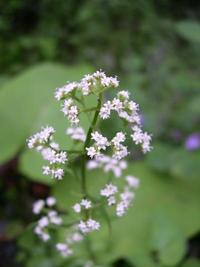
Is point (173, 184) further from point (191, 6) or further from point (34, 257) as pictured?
point (191, 6)

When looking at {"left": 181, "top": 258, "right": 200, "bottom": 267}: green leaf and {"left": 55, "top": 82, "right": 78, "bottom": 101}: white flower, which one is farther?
{"left": 181, "top": 258, "right": 200, "bottom": 267}: green leaf

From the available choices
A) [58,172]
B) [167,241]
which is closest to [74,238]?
[167,241]

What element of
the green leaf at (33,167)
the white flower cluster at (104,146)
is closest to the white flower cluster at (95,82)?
the white flower cluster at (104,146)

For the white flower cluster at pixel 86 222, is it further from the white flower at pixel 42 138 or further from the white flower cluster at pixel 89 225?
the white flower at pixel 42 138

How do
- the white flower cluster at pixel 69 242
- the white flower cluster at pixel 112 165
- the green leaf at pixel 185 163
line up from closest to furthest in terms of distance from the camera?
the white flower cluster at pixel 69 242, the white flower cluster at pixel 112 165, the green leaf at pixel 185 163

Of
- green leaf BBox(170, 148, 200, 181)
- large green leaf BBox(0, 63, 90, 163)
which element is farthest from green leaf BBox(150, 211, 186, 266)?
large green leaf BBox(0, 63, 90, 163)

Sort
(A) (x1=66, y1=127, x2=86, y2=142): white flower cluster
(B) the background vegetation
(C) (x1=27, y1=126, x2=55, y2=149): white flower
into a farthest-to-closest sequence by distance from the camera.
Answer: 1. (B) the background vegetation
2. (A) (x1=66, y1=127, x2=86, y2=142): white flower cluster
3. (C) (x1=27, y1=126, x2=55, y2=149): white flower

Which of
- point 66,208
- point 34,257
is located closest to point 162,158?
point 66,208

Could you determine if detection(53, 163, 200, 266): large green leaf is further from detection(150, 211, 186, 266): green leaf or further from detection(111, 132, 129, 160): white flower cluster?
detection(111, 132, 129, 160): white flower cluster
